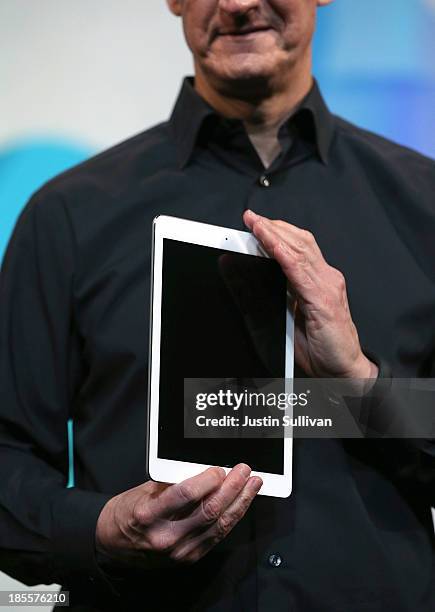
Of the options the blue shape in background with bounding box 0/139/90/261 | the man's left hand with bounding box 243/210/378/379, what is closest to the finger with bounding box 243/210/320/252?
the man's left hand with bounding box 243/210/378/379

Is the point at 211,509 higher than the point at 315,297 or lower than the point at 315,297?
lower

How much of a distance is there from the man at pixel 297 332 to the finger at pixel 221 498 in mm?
14

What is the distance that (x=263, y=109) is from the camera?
1.23 meters

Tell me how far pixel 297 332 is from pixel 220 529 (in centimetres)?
20

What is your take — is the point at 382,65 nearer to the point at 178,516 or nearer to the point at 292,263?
the point at 292,263

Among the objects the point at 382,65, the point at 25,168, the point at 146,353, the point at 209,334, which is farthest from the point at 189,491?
the point at 382,65

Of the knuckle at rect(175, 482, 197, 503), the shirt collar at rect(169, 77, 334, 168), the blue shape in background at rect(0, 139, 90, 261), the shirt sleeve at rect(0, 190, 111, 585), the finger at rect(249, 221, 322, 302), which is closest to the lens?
the knuckle at rect(175, 482, 197, 503)

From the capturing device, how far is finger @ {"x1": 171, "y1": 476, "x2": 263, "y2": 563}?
3.02 ft

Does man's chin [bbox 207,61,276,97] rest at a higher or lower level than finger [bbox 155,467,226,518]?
higher

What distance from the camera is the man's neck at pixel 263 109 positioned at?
1.22 meters

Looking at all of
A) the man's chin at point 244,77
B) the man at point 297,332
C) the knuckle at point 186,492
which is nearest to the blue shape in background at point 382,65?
the man at point 297,332

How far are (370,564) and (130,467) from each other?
9.5 inches

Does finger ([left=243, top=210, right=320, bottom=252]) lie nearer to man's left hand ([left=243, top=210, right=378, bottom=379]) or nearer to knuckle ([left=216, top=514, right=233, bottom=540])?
man's left hand ([left=243, top=210, right=378, bottom=379])

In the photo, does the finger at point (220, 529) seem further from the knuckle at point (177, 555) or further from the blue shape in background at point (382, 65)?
the blue shape in background at point (382, 65)
